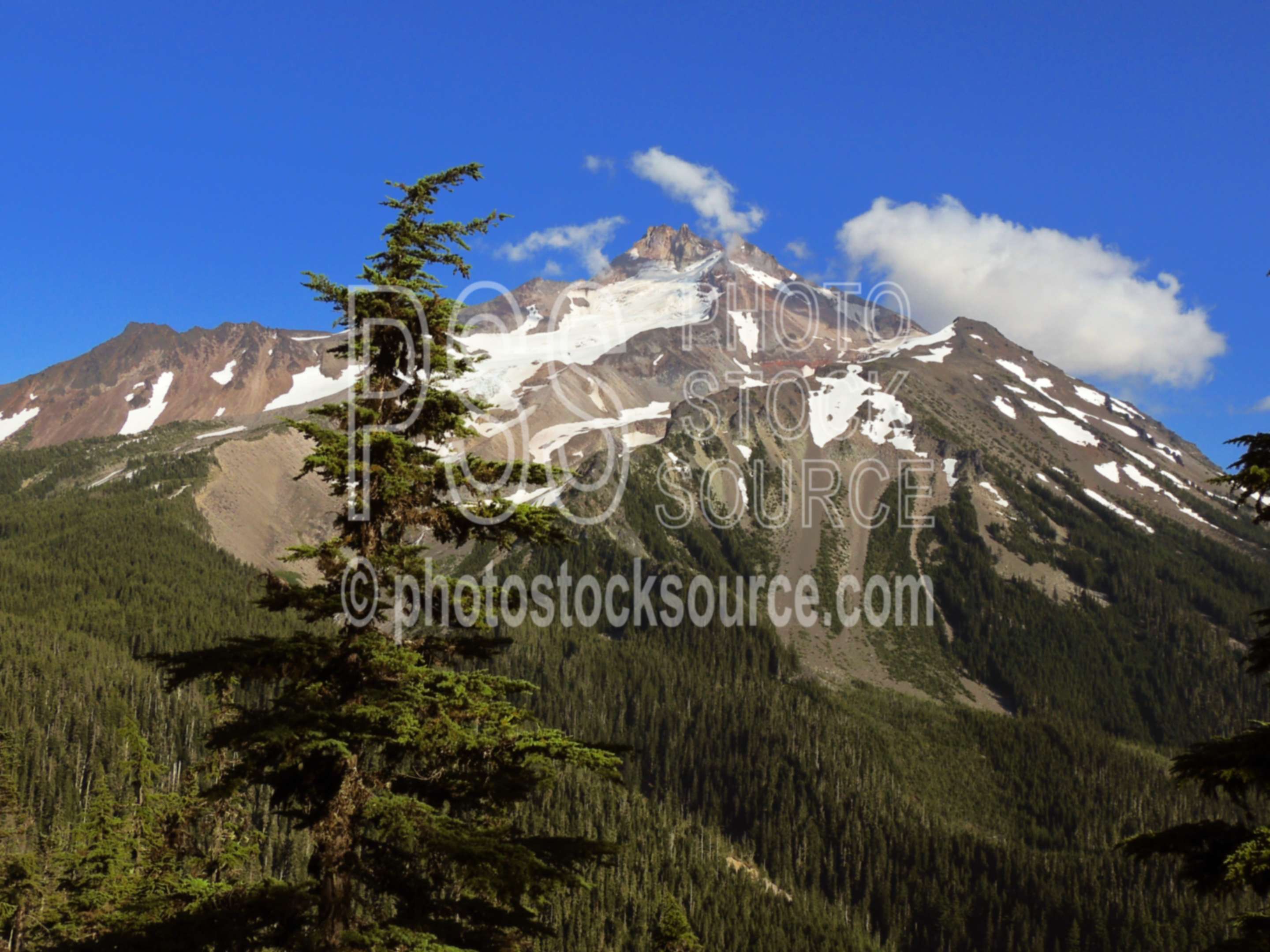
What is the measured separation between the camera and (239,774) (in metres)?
13.4

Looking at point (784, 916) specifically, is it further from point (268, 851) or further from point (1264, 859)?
point (1264, 859)

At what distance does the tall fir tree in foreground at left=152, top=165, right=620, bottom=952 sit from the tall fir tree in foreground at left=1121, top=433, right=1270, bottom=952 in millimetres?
7728

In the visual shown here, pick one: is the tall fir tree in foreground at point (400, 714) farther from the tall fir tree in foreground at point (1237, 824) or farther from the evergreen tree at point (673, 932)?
the evergreen tree at point (673, 932)

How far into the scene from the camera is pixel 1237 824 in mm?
13141

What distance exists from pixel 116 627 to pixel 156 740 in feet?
163

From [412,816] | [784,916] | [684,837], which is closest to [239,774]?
[412,816]

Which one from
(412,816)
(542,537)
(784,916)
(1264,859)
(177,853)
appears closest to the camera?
(1264,859)
